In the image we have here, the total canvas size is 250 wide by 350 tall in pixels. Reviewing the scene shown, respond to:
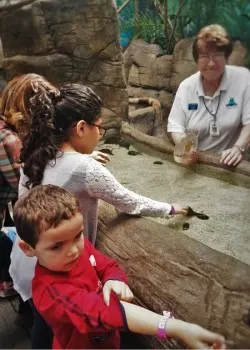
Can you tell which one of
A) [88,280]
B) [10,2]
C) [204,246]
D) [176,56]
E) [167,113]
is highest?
[10,2]

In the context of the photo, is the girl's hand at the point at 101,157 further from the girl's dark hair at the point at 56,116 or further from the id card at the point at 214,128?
the id card at the point at 214,128

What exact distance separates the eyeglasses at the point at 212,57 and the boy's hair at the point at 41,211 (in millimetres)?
594

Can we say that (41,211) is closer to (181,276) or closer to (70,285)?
(70,285)

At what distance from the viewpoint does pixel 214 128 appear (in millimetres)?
1174

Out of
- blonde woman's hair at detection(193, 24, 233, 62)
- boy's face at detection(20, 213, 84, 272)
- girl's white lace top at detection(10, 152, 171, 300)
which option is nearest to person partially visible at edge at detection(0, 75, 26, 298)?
girl's white lace top at detection(10, 152, 171, 300)

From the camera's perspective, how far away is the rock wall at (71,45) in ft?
5.02

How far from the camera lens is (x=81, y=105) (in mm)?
1374

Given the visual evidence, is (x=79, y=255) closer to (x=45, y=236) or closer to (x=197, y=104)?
(x=45, y=236)

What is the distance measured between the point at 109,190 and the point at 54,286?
0.41 metres

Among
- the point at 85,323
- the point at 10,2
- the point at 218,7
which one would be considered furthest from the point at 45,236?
the point at 10,2

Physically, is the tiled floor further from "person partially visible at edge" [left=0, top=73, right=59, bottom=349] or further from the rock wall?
the rock wall

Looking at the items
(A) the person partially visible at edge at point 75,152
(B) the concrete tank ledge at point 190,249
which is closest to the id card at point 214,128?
(B) the concrete tank ledge at point 190,249

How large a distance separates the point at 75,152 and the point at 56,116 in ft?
0.49

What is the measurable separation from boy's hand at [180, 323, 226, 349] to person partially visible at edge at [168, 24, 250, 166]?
0.51m
